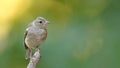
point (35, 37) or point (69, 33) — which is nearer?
point (35, 37)

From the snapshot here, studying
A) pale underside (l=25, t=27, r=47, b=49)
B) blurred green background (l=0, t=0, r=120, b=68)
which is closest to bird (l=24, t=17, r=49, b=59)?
pale underside (l=25, t=27, r=47, b=49)

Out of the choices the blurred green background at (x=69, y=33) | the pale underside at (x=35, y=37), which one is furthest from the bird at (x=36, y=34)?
the blurred green background at (x=69, y=33)

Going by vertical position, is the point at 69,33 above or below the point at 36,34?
above

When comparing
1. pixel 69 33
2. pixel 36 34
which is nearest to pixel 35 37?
pixel 36 34

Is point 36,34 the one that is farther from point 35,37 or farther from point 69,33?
point 69,33

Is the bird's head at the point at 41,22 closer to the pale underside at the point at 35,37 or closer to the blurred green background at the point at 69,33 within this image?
the pale underside at the point at 35,37

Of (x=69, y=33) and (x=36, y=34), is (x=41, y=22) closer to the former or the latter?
(x=36, y=34)

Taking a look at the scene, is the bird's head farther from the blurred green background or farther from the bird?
the blurred green background
